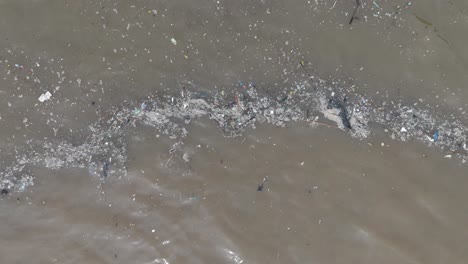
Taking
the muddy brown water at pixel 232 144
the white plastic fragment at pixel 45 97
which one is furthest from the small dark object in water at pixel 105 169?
the white plastic fragment at pixel 45 97

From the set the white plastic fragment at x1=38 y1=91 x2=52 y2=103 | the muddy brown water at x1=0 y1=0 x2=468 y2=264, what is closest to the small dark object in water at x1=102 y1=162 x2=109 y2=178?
the muddy brown water at x1=0 y1=0 x2=468 y2=264

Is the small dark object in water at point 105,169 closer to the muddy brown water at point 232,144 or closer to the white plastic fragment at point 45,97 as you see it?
the muddy brown water at point 232,144

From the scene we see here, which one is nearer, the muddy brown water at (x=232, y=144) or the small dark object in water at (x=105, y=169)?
the muddy brown water at (x=232, y=144)

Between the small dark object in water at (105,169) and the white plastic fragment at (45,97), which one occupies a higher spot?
the white plastic fragment at (45,97)

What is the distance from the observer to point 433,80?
166 inches

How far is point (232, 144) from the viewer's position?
4355mm

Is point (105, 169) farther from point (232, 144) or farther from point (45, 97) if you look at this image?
point (232, 144)

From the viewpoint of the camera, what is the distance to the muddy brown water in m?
4.23

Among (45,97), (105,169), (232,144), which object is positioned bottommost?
(105,169)

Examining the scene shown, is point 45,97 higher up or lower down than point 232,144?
higher up

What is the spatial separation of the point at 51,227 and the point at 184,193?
1.57m

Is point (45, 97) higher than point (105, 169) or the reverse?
higher

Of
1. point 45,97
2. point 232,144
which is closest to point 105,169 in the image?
point 45,97

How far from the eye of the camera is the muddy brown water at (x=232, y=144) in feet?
13.9
